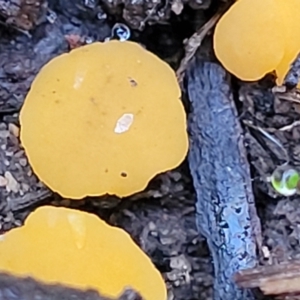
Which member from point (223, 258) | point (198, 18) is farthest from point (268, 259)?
point (198, 18)

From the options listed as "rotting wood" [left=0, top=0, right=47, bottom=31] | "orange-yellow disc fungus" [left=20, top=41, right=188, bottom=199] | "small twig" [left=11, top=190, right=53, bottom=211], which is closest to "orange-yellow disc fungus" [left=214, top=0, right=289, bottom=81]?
"orange-yellow disc fungus" [left=20, top=41, right=188, bottom=199]

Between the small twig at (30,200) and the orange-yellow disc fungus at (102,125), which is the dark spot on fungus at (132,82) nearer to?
the orange-yellow disc fungus at (102,125)

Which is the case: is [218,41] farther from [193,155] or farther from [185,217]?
[185,217]

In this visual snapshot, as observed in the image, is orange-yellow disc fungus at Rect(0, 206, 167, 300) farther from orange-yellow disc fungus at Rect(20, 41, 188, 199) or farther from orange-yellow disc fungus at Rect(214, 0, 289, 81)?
orange-yellow disc fungus at Rect(214, 0, 289, 81)

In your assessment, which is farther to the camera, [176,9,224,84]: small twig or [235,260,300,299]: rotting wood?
[176,9,224,84]: small twig

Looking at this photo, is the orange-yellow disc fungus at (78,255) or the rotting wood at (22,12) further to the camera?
the rotting wood at (22,12)

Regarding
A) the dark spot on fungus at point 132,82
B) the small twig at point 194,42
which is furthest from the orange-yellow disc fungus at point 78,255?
the small twig at point 194,42
